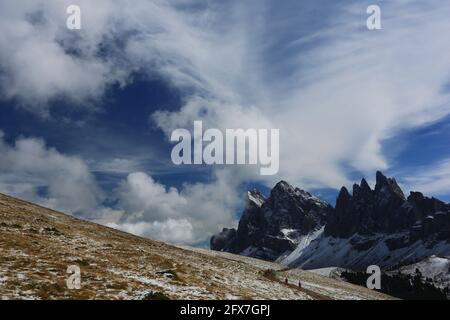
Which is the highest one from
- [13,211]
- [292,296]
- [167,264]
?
[13,211]

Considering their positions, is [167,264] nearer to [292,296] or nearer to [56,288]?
[292,296]

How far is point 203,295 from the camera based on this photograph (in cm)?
3164
